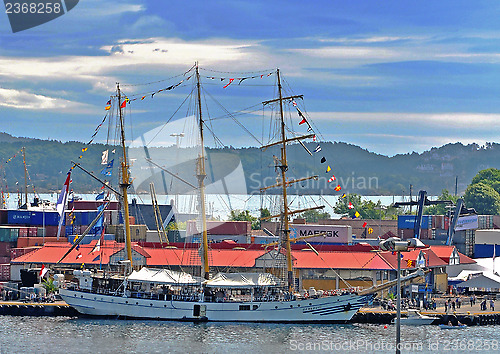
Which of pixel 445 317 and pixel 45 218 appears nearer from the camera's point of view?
pixel 445 317

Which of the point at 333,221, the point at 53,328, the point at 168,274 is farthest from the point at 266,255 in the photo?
the point at 333,221

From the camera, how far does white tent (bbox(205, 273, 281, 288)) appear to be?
241 feet

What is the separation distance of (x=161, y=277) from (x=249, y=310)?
8681 mm

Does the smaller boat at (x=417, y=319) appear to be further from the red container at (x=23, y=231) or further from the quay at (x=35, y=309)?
the red container at (x=23, y=231)

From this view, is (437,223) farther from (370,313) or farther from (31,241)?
(31,241)

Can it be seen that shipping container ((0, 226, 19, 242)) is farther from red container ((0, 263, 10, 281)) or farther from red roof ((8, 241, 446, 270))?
red roof ((8, 241, 446, 270))

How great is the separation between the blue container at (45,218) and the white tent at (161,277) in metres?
31.9

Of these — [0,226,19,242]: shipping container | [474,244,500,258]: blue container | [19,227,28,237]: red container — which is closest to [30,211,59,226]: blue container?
[19,227,28,237]: red container

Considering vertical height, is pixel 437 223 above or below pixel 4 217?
below

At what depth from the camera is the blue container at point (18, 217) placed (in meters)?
106

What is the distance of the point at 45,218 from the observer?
105 metres

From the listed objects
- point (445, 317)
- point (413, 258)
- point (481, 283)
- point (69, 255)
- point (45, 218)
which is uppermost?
point (45, 218)

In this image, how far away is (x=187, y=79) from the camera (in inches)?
3071

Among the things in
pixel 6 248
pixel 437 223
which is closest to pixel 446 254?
pixel 437 223
